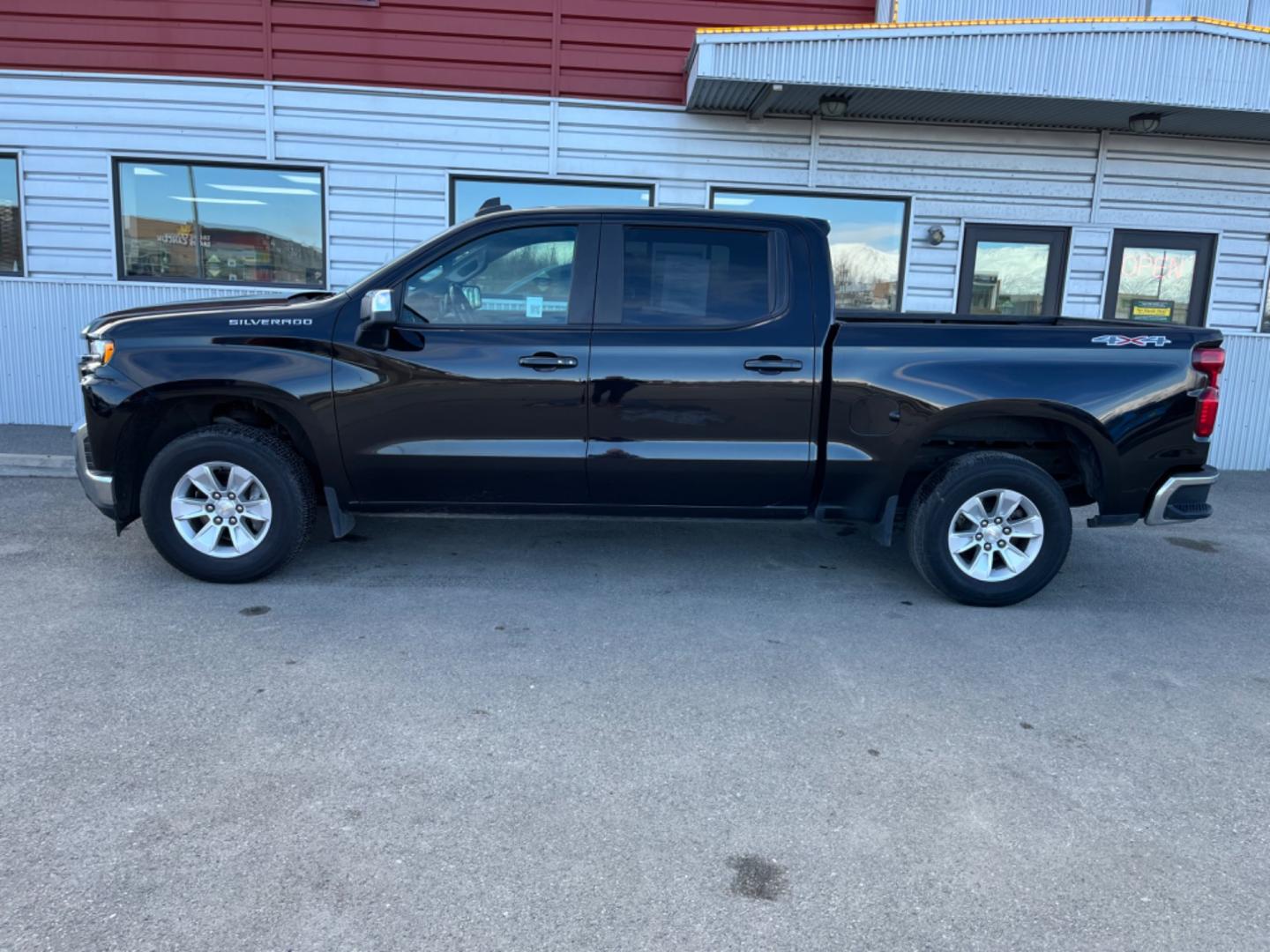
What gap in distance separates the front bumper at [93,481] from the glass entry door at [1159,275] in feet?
29.9

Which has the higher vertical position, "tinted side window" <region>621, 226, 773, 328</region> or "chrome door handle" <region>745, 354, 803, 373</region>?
"tinted side window" <region>621, 226, 773, 328</region>

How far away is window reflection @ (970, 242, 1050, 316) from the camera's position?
9.15 metres

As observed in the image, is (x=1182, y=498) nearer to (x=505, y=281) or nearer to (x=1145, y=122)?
(x=505, y=281)

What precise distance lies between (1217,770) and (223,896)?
328 centimetres

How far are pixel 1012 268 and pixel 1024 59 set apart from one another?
238 cm

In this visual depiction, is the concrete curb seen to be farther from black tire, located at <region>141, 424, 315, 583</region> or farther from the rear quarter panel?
the rear quarter panel

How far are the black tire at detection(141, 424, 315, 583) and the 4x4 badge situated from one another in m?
4.29

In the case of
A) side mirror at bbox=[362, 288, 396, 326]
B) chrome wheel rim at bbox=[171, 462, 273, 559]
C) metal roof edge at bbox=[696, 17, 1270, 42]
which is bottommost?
chrome wheel rim at bbox=[171, 462, 273, 559]

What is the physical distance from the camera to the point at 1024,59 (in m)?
7.33

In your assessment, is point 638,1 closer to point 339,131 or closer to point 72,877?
point 339,131

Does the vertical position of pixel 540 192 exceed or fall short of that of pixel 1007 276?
it exceeds it

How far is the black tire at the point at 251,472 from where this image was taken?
4.61 metres

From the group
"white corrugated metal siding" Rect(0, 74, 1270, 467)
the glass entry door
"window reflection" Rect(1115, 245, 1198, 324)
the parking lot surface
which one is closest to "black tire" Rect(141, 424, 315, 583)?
the parking lot surface

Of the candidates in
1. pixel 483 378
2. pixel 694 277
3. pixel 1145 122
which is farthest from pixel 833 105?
pixel 483 378
